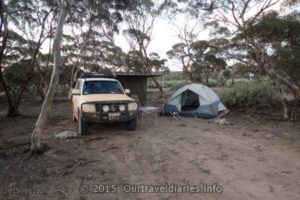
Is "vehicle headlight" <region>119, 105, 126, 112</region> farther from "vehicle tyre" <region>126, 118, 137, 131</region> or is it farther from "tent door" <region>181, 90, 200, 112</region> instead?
"tent door" <region>181, 90, 200, 112</region>

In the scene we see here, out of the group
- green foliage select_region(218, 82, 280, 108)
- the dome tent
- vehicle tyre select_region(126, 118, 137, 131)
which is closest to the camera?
vehicle tyre select_region(126, 118, 137, 131)

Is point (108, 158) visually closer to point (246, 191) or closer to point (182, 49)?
point (246, 191)

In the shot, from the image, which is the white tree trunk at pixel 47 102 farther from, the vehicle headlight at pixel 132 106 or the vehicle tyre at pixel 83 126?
the vehicle headlight at pixel 132 106

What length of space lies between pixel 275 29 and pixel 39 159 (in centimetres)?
848

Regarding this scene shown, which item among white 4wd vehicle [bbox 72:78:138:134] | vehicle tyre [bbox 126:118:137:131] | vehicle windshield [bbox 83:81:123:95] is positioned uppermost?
vehicle windshield [bbox 83:81:123:95]

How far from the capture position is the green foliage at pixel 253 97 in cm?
1227

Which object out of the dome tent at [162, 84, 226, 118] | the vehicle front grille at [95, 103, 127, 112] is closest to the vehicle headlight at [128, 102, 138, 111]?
the vehicle front grille at [95, 103, 127, 112]

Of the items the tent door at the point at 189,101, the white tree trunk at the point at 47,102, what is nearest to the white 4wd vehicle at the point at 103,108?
the white tree trunk at the point at 47,102

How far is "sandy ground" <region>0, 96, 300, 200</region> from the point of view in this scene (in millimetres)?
4105

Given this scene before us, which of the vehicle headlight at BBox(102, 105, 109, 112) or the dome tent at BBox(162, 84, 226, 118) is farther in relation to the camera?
the dome tent at BBox(162, 84, 226, 118)

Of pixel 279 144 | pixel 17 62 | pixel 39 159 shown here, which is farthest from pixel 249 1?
pixel 17 62

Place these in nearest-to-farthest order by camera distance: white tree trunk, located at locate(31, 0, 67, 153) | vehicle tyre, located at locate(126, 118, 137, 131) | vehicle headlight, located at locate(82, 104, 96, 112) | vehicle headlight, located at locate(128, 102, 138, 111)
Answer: white tree trunk, located at locate(31, 0, 67, 153) < vehicle headlight, located at locate(82, 104, 96, 112) < vehicle headlight, located at locate(128, 102, 138, 111) < vehicle tyre, located at locate(126, 118, 137, 131)

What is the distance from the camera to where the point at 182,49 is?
30625 mm

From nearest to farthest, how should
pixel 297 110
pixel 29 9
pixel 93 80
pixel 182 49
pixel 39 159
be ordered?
pixel 39 159 → pixel 93 80 → pixel 297 110 → pixel 29 9 → pixel 182 49
